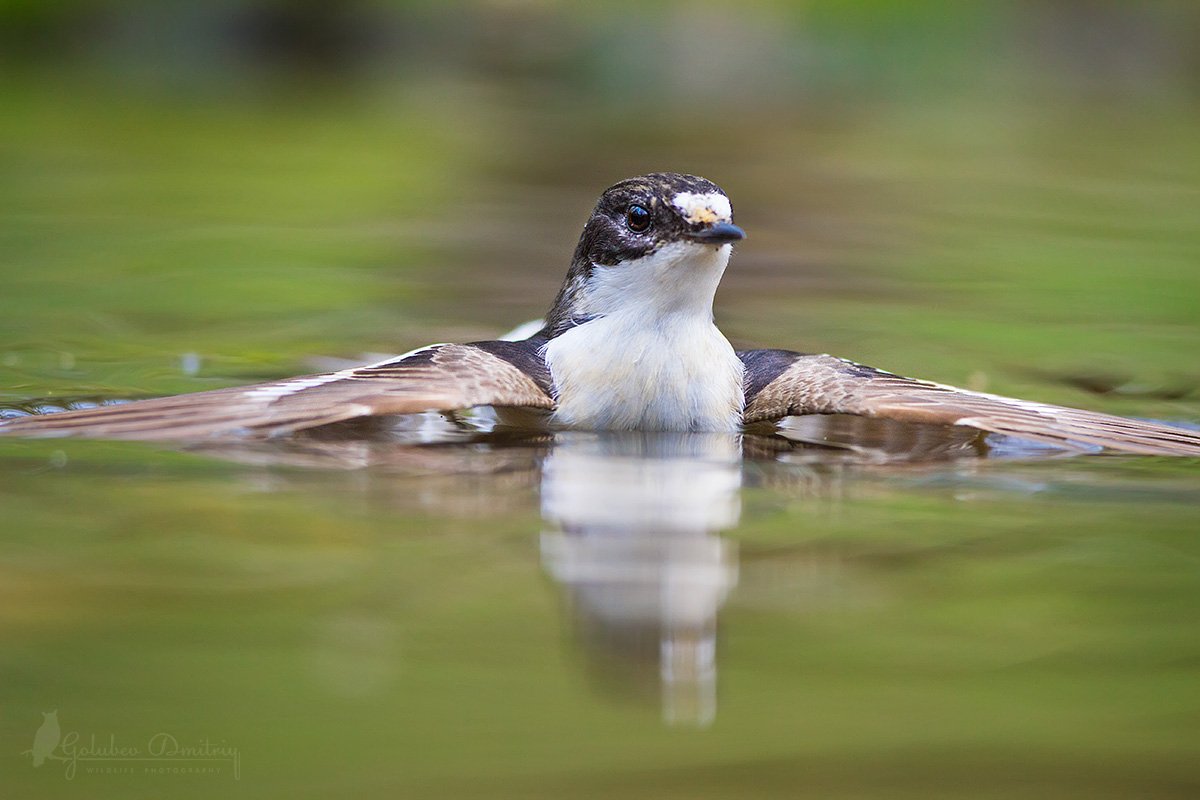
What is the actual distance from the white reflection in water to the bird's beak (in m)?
0.82

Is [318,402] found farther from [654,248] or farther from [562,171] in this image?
[562,171]

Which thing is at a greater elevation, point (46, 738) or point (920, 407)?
point (920, 407)

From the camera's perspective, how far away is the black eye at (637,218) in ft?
23.3

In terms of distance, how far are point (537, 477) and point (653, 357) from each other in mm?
1089

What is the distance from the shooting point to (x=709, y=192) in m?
6.89

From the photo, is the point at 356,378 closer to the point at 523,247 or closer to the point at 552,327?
the point at 552,327

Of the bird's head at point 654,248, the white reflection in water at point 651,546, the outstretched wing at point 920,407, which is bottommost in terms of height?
the white reflection in water at point 651,546

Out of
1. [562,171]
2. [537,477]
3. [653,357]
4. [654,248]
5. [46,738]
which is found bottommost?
[46,738]

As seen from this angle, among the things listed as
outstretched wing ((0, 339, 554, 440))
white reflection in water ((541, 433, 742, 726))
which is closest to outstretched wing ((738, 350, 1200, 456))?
white reflection in water ((541, 433, 742, 726))

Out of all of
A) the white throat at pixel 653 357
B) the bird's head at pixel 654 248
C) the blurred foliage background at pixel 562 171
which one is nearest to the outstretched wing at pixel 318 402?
the white throat at pixel 653 357

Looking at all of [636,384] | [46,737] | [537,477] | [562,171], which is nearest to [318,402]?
[537,477]

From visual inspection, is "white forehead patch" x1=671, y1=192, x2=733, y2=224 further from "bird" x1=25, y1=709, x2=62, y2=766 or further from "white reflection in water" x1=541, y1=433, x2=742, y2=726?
"bird" x1=25, y1=709, x2=62, y2=766

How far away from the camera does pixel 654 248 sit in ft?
23.2

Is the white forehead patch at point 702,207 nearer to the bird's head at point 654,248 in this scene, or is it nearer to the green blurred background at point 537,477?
the bird's head at point 654,248
